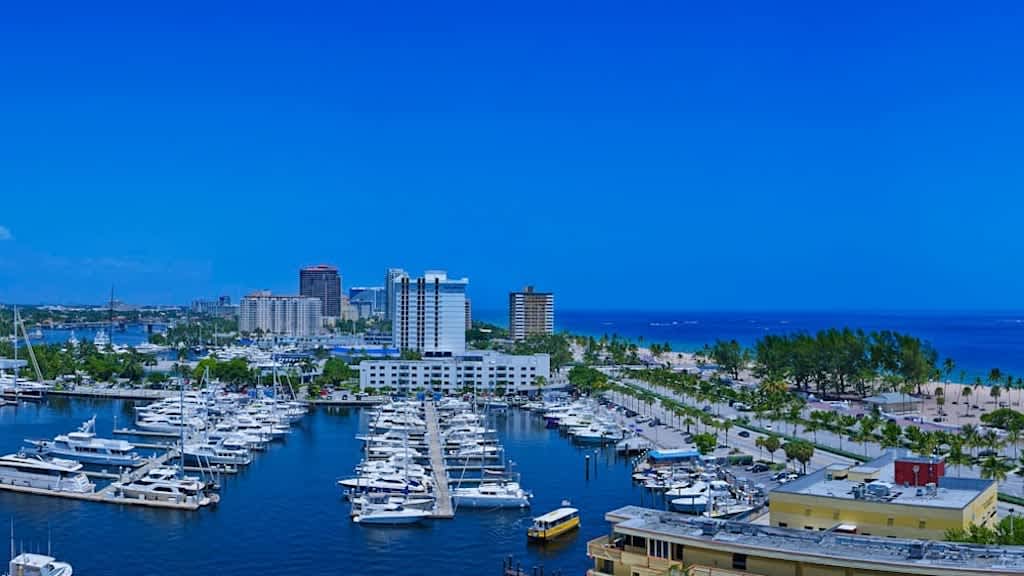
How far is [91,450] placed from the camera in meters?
33.8

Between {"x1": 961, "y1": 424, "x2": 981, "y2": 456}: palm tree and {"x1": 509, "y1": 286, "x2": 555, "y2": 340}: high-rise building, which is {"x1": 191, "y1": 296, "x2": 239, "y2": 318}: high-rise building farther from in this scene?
{"x1": 961, "y1": 424, "x2": 981, "y2": 456}: palm tree

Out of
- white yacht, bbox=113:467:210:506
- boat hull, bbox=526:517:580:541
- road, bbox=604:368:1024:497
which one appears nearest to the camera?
boat hull, bbox=526:517:580:541

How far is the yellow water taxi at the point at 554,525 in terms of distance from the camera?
2342 cm

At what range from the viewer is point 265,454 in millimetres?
36656

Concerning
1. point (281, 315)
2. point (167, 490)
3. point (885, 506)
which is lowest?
point (167, 490)

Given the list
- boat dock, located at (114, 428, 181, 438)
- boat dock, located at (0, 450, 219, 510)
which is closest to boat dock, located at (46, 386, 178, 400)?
boat dock, located at (114, 428, 181, 438)

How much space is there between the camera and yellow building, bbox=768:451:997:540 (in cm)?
1493

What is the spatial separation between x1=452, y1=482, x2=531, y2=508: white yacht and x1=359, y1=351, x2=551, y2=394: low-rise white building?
29.7m

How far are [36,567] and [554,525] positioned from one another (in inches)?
458

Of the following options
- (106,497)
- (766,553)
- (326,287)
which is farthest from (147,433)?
(326,287)

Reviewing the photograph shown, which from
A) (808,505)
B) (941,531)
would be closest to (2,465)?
(808,505)

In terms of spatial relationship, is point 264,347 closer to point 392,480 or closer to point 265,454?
point 265,454

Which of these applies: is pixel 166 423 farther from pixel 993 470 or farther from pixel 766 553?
pixel 766 553

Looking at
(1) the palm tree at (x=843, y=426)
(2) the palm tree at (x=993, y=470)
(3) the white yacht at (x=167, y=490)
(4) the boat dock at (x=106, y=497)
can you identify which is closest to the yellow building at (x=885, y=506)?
(2) the palm tree at (x=993, y=470)
